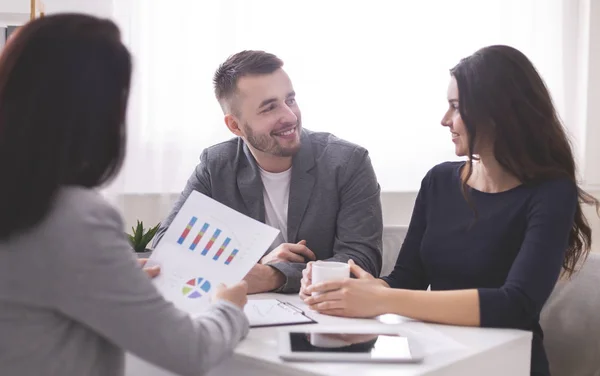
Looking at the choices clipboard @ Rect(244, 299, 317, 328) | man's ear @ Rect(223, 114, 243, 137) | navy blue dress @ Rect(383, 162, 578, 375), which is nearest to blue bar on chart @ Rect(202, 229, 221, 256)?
clipboard @ Rect(244, 299, 317, 328)

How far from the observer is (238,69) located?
2.31m

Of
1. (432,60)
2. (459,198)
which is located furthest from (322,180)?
(432,60)

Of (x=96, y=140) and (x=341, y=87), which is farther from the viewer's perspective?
(x=341, y=87)

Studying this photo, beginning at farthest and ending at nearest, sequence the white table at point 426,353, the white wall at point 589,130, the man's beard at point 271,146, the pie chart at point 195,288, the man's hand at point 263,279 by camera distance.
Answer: the white wall at point 589,130
the man's beard at point 271,146
the man's hand at point 263,279
the pie chart at point 195,288
the white table at point 426,353

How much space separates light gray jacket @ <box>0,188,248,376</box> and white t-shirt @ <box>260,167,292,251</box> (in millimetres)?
1118

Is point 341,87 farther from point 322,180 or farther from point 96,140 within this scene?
point 96,140

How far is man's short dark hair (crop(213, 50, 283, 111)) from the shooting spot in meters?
2.29

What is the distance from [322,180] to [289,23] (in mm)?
776

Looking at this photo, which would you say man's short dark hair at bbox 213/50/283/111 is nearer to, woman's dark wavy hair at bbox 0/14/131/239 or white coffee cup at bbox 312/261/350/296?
white coffee cup at bbox 312/261/350/296

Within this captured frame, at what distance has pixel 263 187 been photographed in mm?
2227

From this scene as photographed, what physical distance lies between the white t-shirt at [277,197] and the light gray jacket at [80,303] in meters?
1.12

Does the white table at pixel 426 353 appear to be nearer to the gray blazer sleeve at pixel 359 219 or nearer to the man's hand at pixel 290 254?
the man's hand at pixel 290 254

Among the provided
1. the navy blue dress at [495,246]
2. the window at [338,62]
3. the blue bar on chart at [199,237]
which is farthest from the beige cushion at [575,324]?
the window at [338,62]

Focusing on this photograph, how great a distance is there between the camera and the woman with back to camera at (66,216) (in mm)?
983
